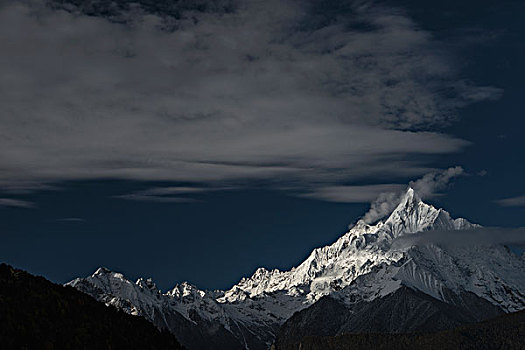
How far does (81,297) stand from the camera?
6481 inches

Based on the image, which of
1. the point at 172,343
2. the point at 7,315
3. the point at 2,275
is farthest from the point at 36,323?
the point at 172,343

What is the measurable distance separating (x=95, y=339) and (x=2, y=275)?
3003 centimetres

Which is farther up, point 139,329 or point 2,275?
point 2,275

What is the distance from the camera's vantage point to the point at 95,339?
481 feet

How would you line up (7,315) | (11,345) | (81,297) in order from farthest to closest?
(81,297), (7,315), (11,345)

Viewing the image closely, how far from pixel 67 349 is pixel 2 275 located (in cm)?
3270

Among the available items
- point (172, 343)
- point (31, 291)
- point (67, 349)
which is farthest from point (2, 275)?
point (172, 343)

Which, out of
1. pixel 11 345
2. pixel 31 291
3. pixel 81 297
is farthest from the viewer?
pixel 81 297

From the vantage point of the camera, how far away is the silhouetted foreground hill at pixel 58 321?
136 m

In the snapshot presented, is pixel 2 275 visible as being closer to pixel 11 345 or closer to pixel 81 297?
pixel 81 297

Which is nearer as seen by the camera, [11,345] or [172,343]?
[11,345]

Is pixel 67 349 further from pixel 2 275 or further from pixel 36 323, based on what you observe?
pixel 2 275

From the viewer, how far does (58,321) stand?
146m

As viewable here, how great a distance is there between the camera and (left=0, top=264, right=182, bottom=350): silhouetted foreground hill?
135875mm
